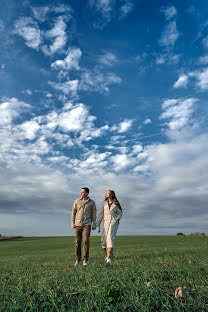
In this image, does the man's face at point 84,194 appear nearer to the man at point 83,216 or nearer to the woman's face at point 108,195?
the man at point 83,216

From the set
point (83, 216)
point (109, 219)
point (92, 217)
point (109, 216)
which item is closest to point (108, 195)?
point (109, 216)

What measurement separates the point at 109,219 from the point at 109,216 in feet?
0.38

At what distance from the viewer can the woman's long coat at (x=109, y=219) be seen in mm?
10617

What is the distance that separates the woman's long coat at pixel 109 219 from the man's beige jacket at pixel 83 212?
0.34 meters

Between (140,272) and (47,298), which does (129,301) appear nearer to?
(47,298)

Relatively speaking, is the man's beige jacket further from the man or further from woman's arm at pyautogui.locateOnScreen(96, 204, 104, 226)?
woman's arm at pyautogui.locateOnScreen(96, 204, 104, 226)

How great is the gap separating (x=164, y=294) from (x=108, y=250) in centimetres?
615

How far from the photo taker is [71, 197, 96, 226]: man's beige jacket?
435 inches

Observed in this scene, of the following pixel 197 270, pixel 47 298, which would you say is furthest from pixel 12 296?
pixel 197 270

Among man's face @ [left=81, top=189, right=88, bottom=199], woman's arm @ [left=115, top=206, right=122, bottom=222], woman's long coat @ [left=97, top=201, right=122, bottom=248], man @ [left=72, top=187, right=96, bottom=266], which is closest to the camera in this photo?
woman's long coat @ [left=97, top=201, right=122, bottom=248]

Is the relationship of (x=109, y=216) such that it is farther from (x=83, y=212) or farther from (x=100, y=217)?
(x=83, y=212)

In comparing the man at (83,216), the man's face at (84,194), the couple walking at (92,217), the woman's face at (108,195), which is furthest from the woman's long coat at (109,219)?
the man's face at (84,194)

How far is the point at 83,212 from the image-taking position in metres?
11.1

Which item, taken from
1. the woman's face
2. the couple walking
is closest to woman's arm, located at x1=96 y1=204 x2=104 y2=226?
the couple walking
